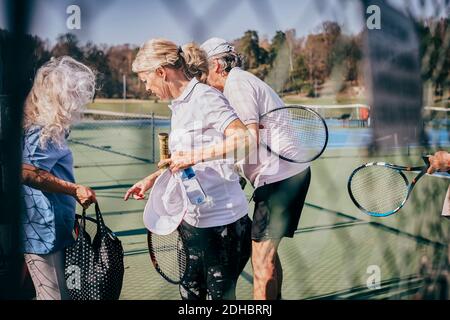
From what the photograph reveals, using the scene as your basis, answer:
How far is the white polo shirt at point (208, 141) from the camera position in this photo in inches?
71.4

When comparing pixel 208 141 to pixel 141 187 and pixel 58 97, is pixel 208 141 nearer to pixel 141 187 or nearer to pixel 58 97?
pixel 141 187

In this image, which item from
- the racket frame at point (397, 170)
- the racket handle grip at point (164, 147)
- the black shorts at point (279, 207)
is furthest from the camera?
the racket frame at point (397, 170)

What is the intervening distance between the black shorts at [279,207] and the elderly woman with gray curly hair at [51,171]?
0.56m

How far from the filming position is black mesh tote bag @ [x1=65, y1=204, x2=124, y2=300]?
1920mm

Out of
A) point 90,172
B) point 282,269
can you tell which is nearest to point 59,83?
point 90,172

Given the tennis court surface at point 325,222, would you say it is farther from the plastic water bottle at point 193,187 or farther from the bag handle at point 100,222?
the plastic water bottle at point 193,187

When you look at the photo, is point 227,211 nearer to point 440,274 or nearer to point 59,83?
point 59,83

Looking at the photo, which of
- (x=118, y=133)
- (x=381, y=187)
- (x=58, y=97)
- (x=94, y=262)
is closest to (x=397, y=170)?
(x=381, y=187)

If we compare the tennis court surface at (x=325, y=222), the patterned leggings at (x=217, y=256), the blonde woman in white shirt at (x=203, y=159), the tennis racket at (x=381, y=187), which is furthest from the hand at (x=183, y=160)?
the tennis racket at (x=381, y=187)

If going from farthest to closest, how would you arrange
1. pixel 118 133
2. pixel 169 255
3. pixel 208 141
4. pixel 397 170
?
pixel 397 170 → pixel 118 133 → pixel 169 255 → pixel 208 141

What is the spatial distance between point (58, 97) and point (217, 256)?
72 centimetres

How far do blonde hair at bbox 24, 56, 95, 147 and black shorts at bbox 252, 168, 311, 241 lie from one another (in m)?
0.66

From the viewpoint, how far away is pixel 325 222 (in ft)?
7.54

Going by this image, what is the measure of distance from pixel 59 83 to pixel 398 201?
128 centimetres
